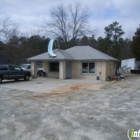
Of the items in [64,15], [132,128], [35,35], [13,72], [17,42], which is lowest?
[132,128]

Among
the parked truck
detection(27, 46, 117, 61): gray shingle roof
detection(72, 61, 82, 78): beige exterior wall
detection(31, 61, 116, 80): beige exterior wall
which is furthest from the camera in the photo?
detection(72, 61, 82, 78): beige exterior wall

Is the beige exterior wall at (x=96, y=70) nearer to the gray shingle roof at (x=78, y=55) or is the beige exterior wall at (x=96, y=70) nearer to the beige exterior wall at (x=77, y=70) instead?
the beige exterior wall at (x=77, y=70)

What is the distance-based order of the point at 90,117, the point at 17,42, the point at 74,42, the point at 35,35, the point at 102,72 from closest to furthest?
the point at 90,117 < the point at 102,72 < the point at 17,42 < the point at 74,42 < the point at 35,35

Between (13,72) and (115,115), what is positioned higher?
(13,72)

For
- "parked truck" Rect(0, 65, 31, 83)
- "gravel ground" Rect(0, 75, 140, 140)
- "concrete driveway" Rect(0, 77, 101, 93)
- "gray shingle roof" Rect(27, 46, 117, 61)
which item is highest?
"gray shingle roof" Rect(27, 46, 117, 61)

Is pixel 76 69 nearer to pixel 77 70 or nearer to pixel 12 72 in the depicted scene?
pixel 77 70

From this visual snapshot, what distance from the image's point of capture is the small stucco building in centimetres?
1986

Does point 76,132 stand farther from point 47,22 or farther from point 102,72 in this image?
point 47,22

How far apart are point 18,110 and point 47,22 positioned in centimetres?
4123

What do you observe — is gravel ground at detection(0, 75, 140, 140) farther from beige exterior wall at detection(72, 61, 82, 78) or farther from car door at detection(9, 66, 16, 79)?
beige exterior wall at detection(72, 61, 82, 78)

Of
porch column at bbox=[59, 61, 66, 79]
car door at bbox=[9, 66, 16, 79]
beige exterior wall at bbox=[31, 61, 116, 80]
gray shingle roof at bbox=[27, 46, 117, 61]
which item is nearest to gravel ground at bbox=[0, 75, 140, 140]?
car door at bbox=[9, 66, 16, 79]

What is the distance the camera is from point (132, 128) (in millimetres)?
4961

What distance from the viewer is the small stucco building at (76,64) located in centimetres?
1986

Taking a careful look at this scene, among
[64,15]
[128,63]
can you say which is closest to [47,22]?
[64,15]
